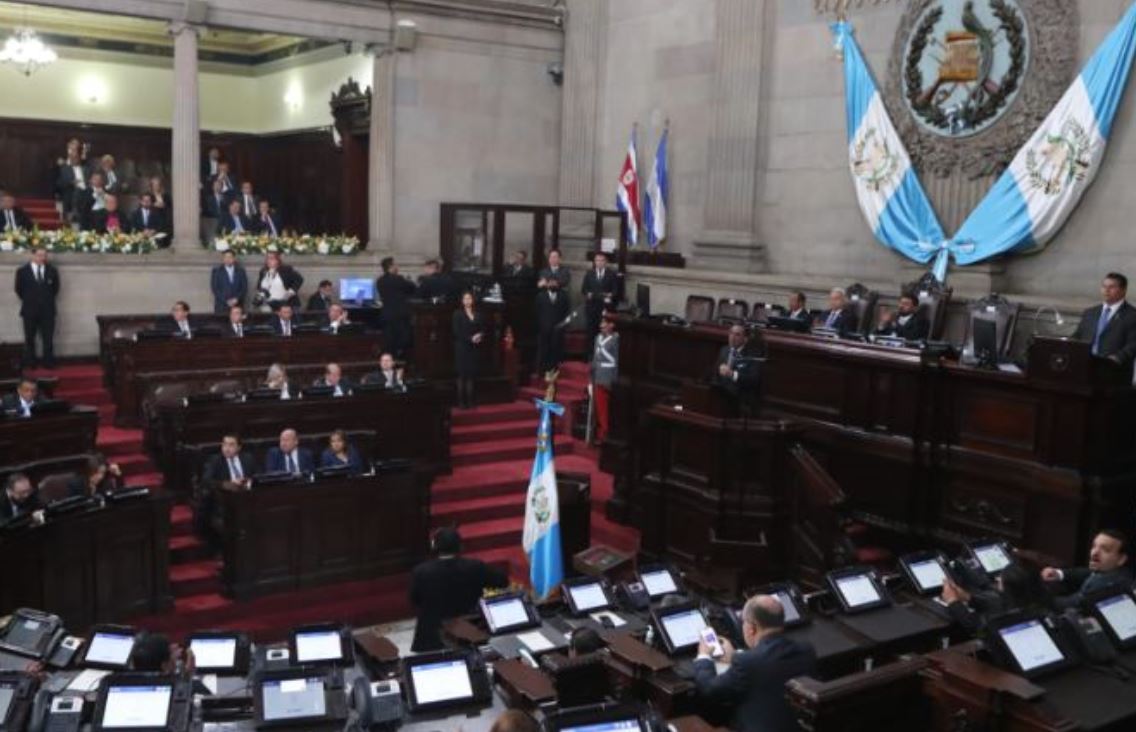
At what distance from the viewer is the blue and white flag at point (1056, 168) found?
1137cm

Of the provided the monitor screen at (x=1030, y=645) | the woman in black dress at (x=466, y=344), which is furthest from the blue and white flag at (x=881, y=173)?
the monitor screen at (x=1030, y=645)

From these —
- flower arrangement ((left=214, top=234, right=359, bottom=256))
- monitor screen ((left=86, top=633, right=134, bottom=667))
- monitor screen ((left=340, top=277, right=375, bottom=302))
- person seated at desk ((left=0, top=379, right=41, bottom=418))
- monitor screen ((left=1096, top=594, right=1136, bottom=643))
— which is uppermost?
flower arrangement ((left=214, top=234, right=359, bottom=256))

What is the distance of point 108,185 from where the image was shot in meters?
16.6

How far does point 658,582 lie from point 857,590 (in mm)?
1262

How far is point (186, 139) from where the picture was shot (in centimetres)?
1551

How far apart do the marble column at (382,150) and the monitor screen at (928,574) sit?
11376 mm

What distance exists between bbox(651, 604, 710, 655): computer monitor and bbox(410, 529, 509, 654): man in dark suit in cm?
174

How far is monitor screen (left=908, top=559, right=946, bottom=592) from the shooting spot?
7288 mm

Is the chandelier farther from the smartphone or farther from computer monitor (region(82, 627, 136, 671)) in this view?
the smartphone

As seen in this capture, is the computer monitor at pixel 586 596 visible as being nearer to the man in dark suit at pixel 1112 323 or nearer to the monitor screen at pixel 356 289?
the man in dark suit at pixel 1112 323

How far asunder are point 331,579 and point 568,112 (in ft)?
35.5

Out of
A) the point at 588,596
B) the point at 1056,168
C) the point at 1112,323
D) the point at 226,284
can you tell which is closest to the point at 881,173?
the point at 1056,168

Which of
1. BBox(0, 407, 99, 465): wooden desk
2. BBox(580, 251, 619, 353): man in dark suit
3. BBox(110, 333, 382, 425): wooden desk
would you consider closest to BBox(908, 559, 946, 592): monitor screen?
BBox(0, 407, 99, 465): wooden desk

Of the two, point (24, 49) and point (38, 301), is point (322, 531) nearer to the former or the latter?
point (38, 301)
